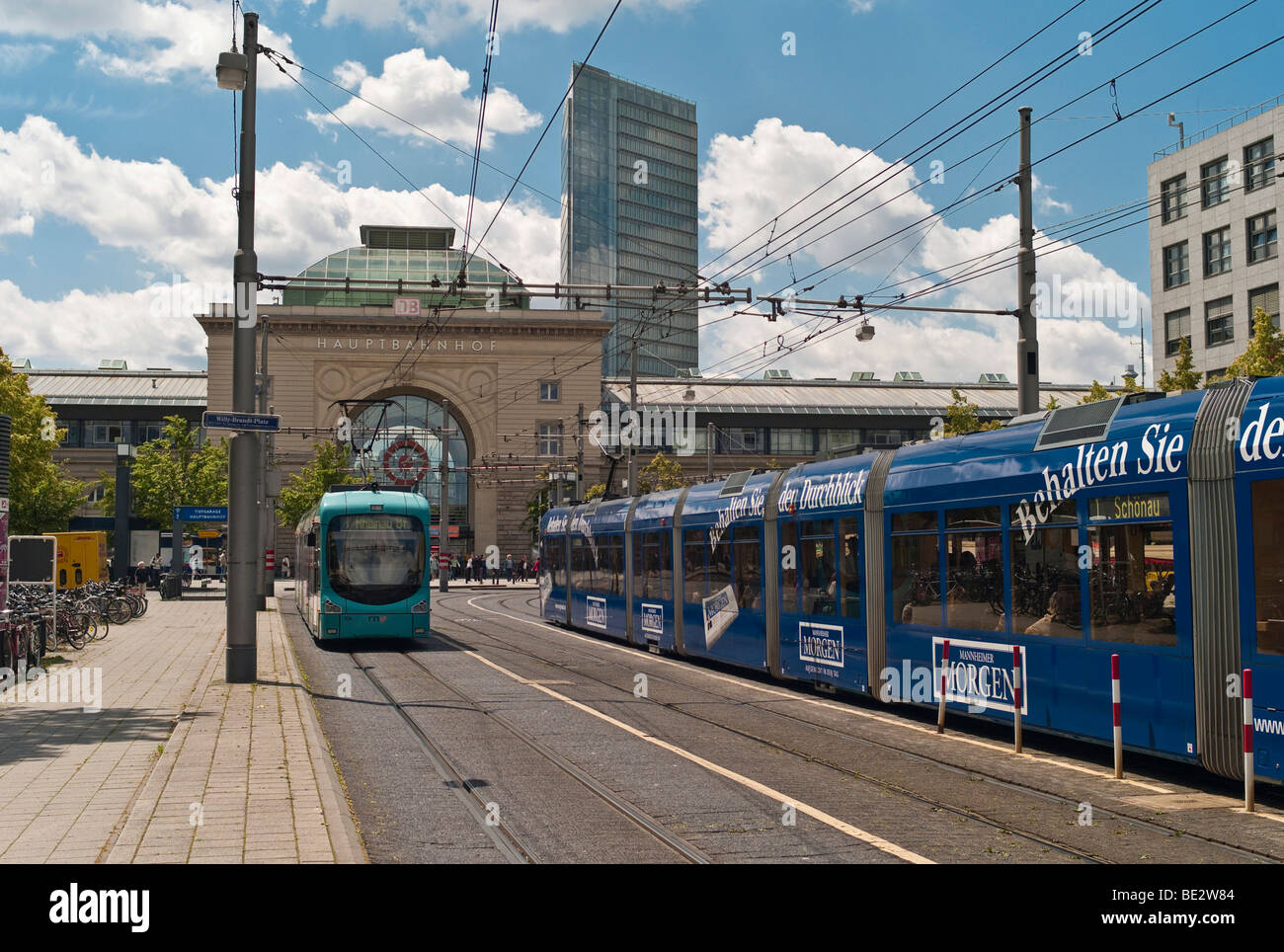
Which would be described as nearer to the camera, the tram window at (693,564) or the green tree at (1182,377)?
the tram window at (693,564)

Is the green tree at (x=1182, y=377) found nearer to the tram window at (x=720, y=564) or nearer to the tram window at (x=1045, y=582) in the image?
the tram window at (x=720, y=564)

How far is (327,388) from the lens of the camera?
84250 mm

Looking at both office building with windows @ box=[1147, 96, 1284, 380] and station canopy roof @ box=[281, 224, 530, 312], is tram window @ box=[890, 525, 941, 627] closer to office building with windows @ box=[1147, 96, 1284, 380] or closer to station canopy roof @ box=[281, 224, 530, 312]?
office building with windows @ box=[1147, 96, 1284, 380]

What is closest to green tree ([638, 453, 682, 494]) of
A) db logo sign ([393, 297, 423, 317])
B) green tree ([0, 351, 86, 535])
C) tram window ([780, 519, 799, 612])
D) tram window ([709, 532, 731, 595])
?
green tree ([0, 351, 86, 535])

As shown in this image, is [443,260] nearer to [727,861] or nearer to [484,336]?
[484,336]

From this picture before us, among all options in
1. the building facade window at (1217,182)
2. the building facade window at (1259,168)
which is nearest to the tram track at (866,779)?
the building facade window at (1259,168)

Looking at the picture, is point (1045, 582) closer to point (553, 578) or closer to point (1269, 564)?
point (1269, 564)

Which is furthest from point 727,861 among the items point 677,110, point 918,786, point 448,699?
point 677,110

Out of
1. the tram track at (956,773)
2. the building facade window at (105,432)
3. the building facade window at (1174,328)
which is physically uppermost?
the building facade window at (1174,328)

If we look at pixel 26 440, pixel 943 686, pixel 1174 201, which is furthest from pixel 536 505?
pixel 943 686

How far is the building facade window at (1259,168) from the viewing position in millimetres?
48906

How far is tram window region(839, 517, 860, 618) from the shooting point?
15.2 m

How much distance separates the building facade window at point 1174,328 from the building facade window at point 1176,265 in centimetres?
124

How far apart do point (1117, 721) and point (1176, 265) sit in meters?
51.1
